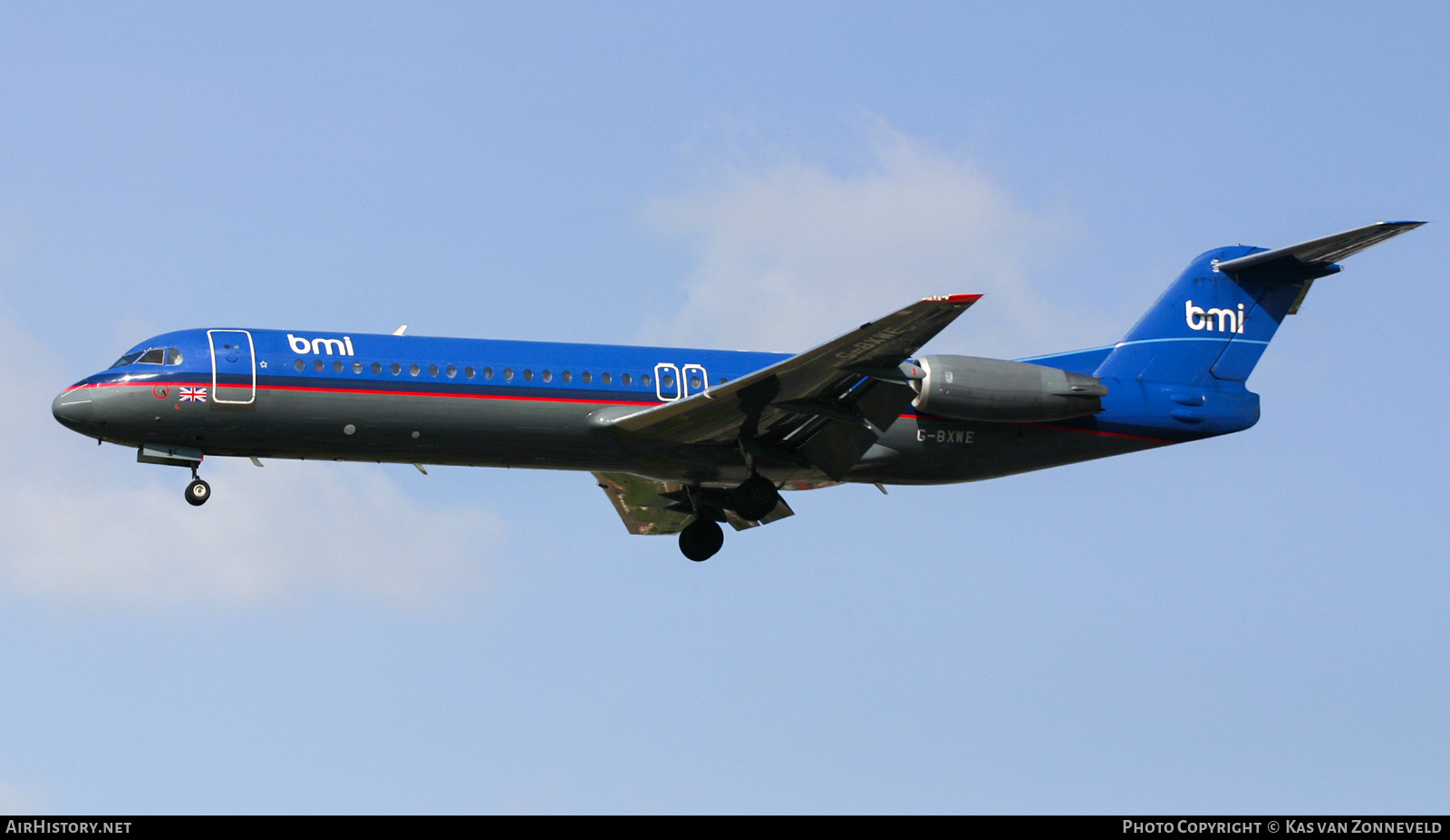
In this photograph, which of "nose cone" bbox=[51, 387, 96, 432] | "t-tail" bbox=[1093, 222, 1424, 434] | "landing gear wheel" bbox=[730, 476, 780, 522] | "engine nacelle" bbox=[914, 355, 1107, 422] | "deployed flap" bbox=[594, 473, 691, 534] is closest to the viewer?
"nose cone" bbox=[51, 387, 96, 432]

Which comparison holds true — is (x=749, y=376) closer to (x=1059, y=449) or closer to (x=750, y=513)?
(x=750, y=513)

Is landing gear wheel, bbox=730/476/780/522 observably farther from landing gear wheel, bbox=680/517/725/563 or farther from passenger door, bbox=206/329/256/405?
passenger door, bbox=206/329/256/405

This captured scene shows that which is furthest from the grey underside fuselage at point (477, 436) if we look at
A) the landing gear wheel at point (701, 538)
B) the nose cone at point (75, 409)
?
the landing gear wheel at point (701, 538)

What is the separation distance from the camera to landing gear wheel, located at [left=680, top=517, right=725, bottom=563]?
3058 cm

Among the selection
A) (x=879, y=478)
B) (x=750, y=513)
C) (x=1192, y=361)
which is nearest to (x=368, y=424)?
(x=750, y=513)

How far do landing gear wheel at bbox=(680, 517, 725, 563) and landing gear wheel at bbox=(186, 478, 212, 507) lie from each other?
871 centimetres

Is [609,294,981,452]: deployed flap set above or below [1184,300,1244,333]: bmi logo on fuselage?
below

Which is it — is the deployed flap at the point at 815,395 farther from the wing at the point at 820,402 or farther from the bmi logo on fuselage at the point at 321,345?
the bmi logo on fuselage at the point at 321,345

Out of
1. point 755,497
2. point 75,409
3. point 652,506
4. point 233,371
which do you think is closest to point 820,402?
point 755,497

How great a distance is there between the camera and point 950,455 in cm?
2827

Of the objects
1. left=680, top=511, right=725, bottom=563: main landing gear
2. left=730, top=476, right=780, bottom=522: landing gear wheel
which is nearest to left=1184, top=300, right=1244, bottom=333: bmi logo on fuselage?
left=730, top=476, right=780, bottom=522: landing gear wheel

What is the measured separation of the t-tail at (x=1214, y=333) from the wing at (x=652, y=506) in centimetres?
659

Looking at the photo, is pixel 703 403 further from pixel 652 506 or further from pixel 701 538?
pixel 652 506

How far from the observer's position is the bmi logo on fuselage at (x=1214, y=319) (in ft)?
99.0
